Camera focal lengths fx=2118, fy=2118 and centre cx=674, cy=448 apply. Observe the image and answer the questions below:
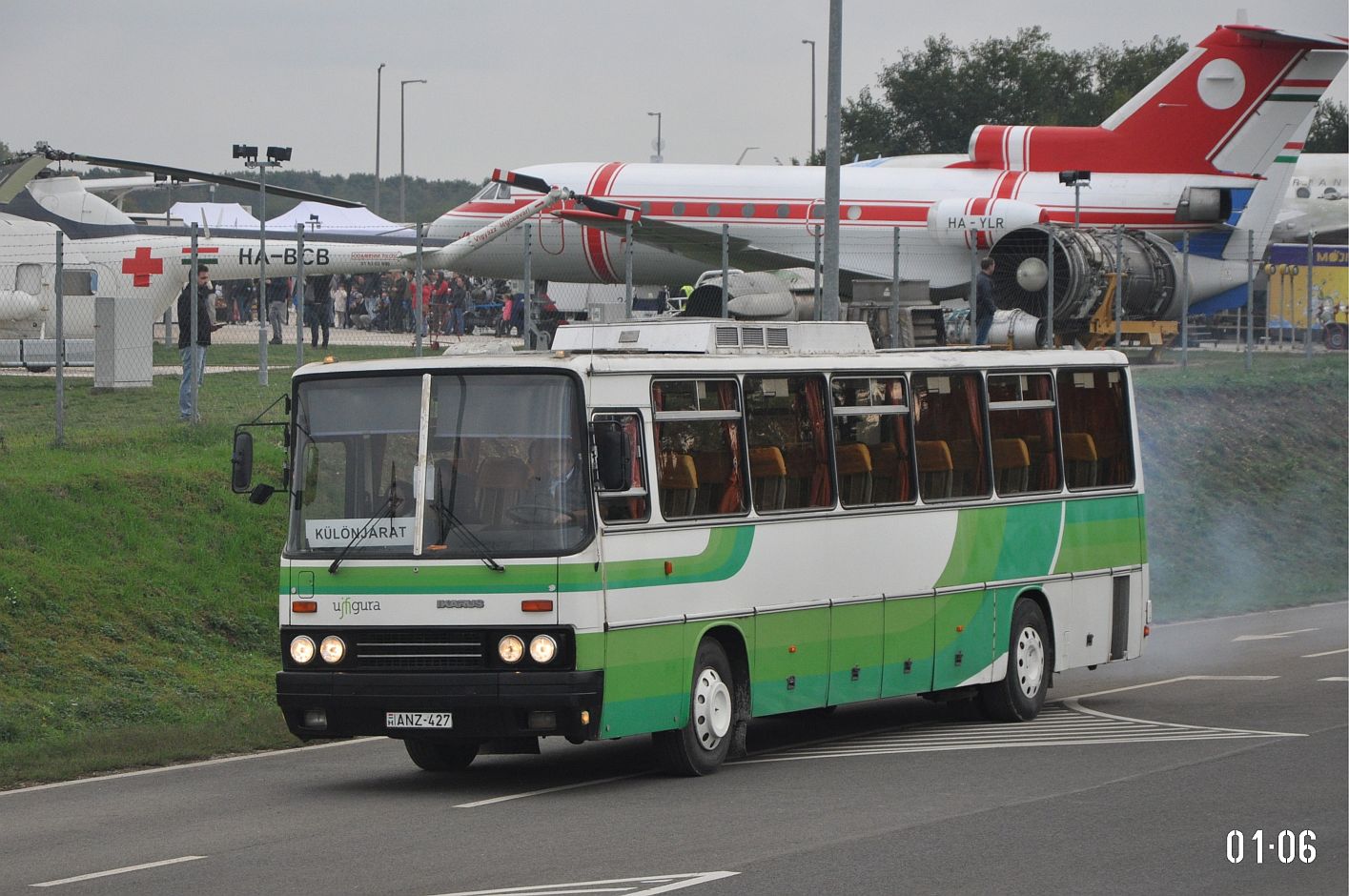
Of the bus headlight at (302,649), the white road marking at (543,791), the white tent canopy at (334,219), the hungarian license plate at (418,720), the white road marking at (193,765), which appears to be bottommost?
the white road marking at (193,765)

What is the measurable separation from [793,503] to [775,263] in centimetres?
2634

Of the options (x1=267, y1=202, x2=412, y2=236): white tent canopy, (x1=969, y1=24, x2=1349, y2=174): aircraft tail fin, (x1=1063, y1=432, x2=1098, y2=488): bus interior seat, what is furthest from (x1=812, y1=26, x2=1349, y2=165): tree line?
(x1=1063, y1=432, x2=1098, y2=488): bus interior seat

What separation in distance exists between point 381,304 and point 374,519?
77.3 feet

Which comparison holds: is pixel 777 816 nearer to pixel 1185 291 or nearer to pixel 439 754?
pixel 439 754

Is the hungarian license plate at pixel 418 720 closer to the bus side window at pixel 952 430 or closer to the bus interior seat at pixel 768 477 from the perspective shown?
the bus interior seat at pixel 768 477

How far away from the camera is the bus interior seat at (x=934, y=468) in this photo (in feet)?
51.3

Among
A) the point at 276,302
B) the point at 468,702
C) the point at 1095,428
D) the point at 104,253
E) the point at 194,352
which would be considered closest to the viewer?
the point at 468,702

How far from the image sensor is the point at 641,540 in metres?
A: 12.8

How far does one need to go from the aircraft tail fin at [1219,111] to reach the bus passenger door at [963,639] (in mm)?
25969

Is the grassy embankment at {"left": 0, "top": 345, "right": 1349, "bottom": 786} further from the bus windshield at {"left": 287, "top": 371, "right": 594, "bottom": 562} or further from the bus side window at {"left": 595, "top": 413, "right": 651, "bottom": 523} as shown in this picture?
the bus side window at {"left": 595, "top": 413, "right": 651, "bottom": 523}

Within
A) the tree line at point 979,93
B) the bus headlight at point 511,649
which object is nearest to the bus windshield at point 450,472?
the bus headlight at point 511,649

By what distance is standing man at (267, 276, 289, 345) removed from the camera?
45.9 m

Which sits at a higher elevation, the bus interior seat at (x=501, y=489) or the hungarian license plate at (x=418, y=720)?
the bus interior seat at (x=501, y=489)

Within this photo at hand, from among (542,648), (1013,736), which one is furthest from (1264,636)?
A: (542,648)
